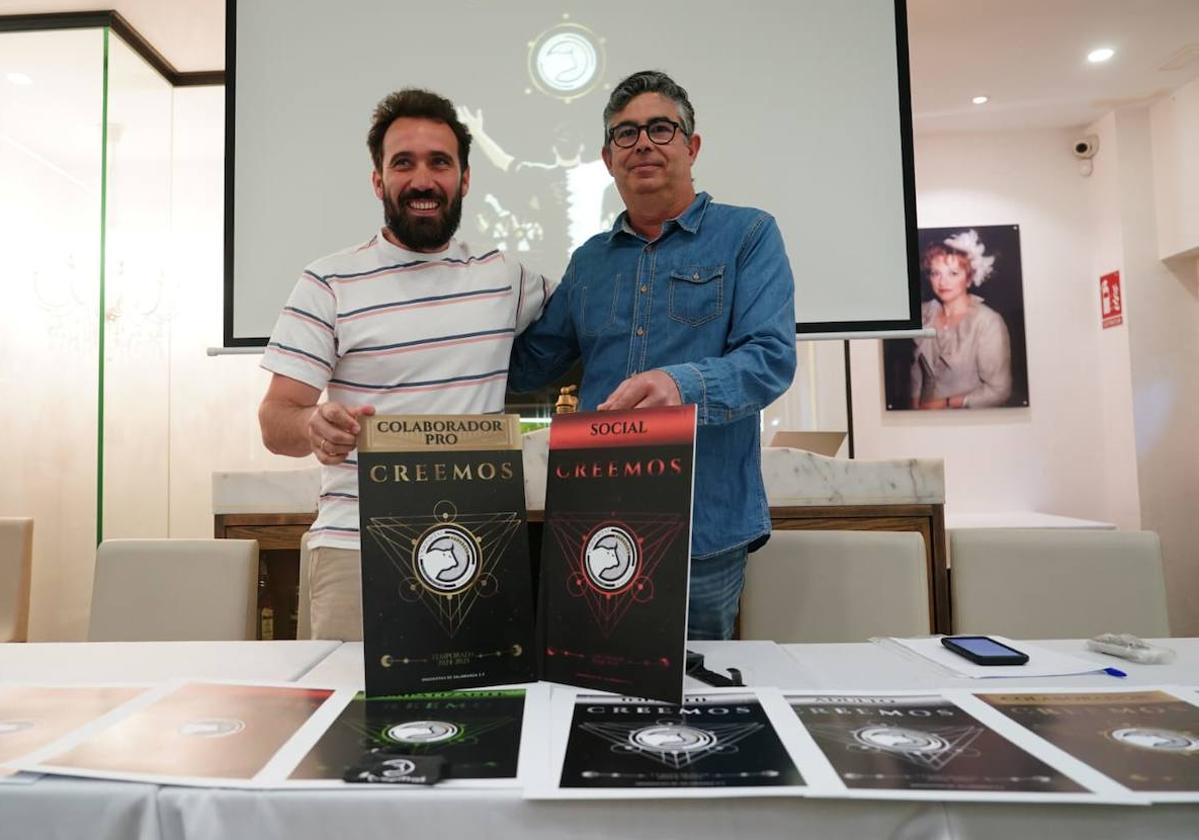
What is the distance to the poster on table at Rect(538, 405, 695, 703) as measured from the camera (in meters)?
0.83

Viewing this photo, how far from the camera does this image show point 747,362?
1200 mm

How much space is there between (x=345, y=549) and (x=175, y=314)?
2.87 metres

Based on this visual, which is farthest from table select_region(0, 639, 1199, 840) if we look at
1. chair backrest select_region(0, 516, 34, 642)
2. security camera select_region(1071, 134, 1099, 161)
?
security camera select_region(1071, 134, 1099, 161)

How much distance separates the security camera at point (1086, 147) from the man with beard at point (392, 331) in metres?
4.39

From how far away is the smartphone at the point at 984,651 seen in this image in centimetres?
97

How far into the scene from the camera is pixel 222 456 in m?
3.79

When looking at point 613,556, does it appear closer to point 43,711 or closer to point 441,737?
point 441,737

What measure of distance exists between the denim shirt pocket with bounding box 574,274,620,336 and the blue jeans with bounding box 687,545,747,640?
456 mm

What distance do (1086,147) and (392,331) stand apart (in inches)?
183

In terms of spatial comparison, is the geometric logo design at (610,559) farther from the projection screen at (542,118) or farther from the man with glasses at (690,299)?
the projection screen at (542,118)

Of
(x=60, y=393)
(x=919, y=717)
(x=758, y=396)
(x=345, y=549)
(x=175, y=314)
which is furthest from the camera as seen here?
(x=175, y=314)

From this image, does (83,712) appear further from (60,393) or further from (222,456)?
(222,456)

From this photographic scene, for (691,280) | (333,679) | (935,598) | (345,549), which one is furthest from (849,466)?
(333,679)

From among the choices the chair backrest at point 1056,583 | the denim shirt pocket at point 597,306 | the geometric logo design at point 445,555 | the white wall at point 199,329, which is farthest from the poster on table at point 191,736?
the white wall at point 199,329
